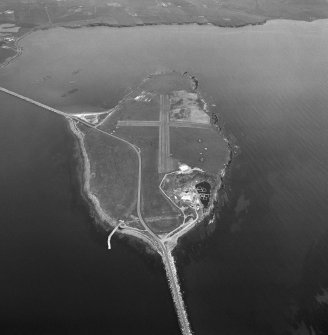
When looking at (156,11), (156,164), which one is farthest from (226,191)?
(156,11)

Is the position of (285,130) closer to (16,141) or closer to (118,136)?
(118,136)

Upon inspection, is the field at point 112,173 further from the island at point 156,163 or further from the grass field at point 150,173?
the grass field at point 150,173

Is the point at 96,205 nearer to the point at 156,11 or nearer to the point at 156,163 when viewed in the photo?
the point at 156,163

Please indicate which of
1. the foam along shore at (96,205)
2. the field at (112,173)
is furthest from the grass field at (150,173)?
the foam along shore at (96,205)

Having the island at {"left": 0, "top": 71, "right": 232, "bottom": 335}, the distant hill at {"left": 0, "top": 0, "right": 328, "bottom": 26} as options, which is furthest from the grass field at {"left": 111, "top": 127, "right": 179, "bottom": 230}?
the distant hill at {"left": 0, "top": 0, "right": 328, "bottom": 26}

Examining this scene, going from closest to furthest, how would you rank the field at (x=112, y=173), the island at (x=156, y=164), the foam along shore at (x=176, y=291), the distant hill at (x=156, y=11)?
the foam along shore at (x=176, y=291)
the island at (x=156, y=164)
the field at (x=112, y=173)
the distant hill at (x=156, y=11)

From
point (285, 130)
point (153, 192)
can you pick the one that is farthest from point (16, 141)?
point (285, 130)

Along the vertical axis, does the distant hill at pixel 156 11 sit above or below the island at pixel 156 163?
above
